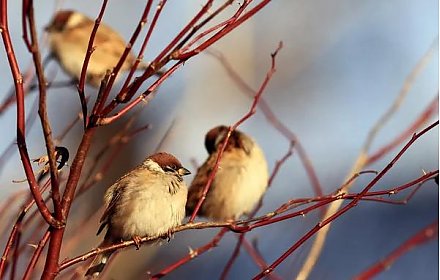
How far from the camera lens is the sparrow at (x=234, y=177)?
12.7 ft

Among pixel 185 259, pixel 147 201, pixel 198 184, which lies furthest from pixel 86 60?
pixel 198 184

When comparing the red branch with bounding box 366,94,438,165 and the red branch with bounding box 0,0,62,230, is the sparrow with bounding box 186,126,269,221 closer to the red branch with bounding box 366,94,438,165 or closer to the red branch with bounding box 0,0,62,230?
the red branch with bounding box 366,94,438,165

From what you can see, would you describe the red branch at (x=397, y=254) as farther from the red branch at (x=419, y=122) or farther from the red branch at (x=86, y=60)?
the red branch at (x=86, y=60)

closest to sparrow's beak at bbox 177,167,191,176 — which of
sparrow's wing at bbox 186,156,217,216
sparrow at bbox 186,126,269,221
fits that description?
sparrow's wing at bbox 186,156,217,216

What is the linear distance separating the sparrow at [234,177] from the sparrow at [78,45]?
3.87 feet

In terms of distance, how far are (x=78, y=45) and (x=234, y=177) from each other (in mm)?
1760

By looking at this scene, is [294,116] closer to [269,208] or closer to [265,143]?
[269,208]

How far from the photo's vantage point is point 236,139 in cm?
397

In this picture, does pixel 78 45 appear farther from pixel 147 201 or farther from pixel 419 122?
pixel 419 122

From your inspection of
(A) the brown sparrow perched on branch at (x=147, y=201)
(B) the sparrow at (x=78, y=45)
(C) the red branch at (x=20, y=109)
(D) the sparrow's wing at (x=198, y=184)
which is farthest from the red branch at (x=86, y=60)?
(B) the sparrow at (x=78, y=45)

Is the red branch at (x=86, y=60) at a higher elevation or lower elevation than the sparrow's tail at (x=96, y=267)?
higher

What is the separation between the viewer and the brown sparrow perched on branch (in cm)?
261

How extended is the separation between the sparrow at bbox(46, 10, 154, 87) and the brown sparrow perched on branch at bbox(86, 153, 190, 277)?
218 cm

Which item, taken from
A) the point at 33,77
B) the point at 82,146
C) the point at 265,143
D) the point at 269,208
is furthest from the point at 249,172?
the point at 269,208
